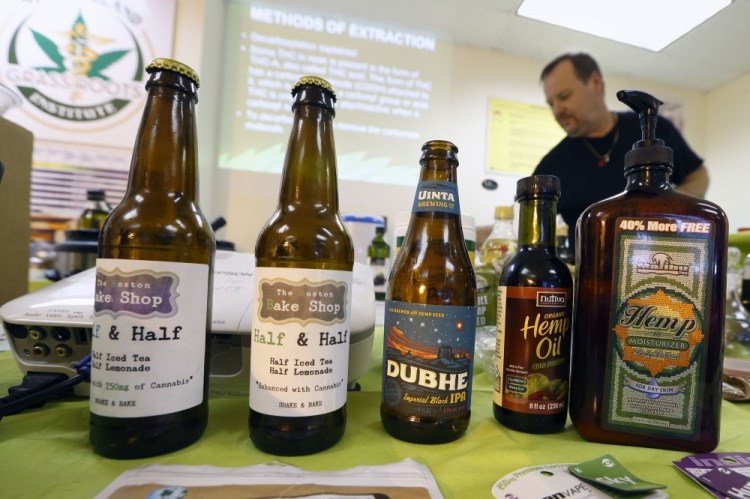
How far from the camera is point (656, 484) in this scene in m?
0.32

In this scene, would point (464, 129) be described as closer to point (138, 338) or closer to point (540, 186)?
point (540, 186)

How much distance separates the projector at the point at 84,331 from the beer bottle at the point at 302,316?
10cm

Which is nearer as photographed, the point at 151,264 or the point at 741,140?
the point at 151,264

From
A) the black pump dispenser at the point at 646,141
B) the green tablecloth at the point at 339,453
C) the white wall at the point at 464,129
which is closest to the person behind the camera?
the green tablecloth at the point at 339,453

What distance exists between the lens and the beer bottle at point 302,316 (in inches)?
14.2

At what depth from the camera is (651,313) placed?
408 millimetres

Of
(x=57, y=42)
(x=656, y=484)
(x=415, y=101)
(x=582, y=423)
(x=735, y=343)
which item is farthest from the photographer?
(x=415, y=101)

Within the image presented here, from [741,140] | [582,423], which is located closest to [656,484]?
[582,423]

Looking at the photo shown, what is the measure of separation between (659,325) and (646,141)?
0.20 metres

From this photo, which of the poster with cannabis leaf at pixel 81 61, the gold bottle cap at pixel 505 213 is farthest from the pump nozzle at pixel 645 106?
the poster with cannabis leaf at pixel 81 61

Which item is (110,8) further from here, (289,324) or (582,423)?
(582,423)

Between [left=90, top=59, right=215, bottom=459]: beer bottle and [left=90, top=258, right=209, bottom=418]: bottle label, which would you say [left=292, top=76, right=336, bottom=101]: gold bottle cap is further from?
[left=90, top=258, right=209, bottom=418]: bottle label

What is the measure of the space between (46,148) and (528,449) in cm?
199

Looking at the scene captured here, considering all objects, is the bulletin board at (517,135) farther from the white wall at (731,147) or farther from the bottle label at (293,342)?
the bottle label at (293,342)
